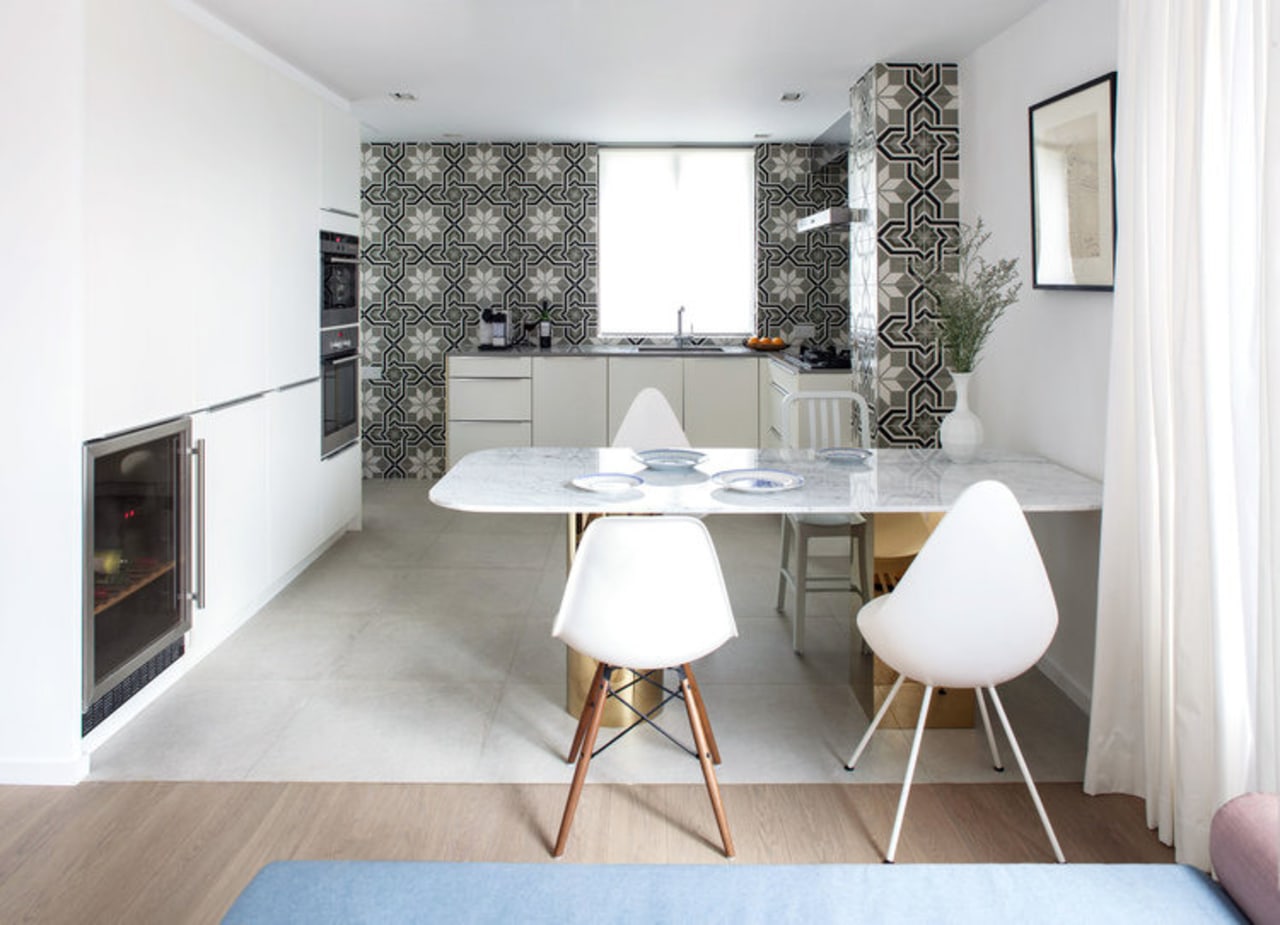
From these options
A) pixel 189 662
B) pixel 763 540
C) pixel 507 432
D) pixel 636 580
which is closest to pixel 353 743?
pixel 189 662

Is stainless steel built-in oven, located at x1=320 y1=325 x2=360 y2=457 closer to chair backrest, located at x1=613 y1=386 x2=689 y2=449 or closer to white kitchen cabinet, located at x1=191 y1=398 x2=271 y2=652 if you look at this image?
white kitchen cabinet, located at x1=191 y1=398 x2=271 y2=652

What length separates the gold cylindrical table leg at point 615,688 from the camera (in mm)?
3457

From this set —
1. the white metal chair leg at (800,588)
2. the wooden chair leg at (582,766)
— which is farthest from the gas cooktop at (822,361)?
the wooden chair leg at (582,766)

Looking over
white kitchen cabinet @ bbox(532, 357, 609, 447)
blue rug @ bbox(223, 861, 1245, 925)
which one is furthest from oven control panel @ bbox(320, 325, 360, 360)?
blue rug @ bbox(223, 861, 1245, 925)

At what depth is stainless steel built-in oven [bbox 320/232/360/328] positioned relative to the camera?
5.45 metres

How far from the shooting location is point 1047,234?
3.95 meters

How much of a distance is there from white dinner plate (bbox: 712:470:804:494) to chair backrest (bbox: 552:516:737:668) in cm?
49

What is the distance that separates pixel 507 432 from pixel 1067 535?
13.8 feet

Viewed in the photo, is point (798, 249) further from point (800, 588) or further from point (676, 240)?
point (800, 588)

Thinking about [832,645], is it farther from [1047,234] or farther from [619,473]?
[1047,234]

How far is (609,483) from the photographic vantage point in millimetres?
3219

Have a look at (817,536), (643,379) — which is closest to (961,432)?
(817,536)

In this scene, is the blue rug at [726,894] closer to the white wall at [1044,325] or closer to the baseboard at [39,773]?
the baseboard at [39,773]

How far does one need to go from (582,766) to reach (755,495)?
2.85 ft
